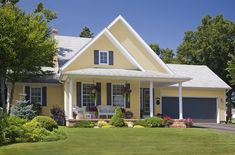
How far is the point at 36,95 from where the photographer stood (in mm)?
31188

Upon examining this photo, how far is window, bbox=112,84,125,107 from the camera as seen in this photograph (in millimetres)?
30688

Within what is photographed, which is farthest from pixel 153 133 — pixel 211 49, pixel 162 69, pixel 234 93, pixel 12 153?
pixel 234 93

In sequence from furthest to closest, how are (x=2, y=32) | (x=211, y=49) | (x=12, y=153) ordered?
(x=211, y=49)
(x=2, y=32)
(x=12, y=153)

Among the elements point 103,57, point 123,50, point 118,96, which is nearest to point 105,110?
point 118,96

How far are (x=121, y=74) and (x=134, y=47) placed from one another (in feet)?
16.1

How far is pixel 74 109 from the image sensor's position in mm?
28625

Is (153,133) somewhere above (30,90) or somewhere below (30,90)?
below

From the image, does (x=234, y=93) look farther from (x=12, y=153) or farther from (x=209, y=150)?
(x=12, y=153)

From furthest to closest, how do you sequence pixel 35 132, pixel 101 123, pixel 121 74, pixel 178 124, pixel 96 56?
pixel 96 56 → pixel 121 74 → pixel 178 124 → pixel 101 123 → pixel 35 132

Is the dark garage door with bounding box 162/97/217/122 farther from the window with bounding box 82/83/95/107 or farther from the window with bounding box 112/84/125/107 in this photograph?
the window with bounding box 82/83/95/107

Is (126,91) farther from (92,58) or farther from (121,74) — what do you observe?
(92,58)

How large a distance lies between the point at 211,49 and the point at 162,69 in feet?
64.0

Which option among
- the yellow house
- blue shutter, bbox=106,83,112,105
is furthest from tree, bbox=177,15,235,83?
blue shutter, bbox=106,83,112,105

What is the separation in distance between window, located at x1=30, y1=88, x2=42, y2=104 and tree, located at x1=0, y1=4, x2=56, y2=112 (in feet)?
7.25
